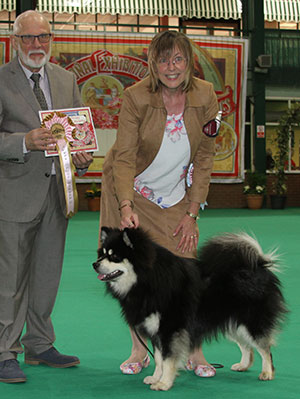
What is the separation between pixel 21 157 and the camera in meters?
3.16

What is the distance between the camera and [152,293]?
300 centimetres

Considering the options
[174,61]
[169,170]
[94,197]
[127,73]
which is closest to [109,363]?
[169,170]

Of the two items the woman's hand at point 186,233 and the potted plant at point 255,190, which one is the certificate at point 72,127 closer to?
the woman's hand at point 186,233

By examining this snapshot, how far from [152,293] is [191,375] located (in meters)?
0.64

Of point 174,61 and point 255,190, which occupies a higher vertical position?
point 174,61

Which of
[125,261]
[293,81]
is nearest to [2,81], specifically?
[125,261]

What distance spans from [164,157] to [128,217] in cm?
40

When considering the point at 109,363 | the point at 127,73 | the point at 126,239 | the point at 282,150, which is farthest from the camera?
the point at 282,150

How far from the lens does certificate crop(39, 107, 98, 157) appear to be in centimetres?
317

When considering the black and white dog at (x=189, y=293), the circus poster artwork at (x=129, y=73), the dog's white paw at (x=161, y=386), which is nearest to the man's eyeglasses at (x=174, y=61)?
the black and white dog at (x=189, y=293)

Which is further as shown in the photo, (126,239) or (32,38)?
(32,38)

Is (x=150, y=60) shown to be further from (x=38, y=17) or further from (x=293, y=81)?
(x=293, y=81)

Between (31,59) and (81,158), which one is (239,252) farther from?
(31,59)

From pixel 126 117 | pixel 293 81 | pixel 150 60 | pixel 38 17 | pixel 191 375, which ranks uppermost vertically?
pixel 293 81
